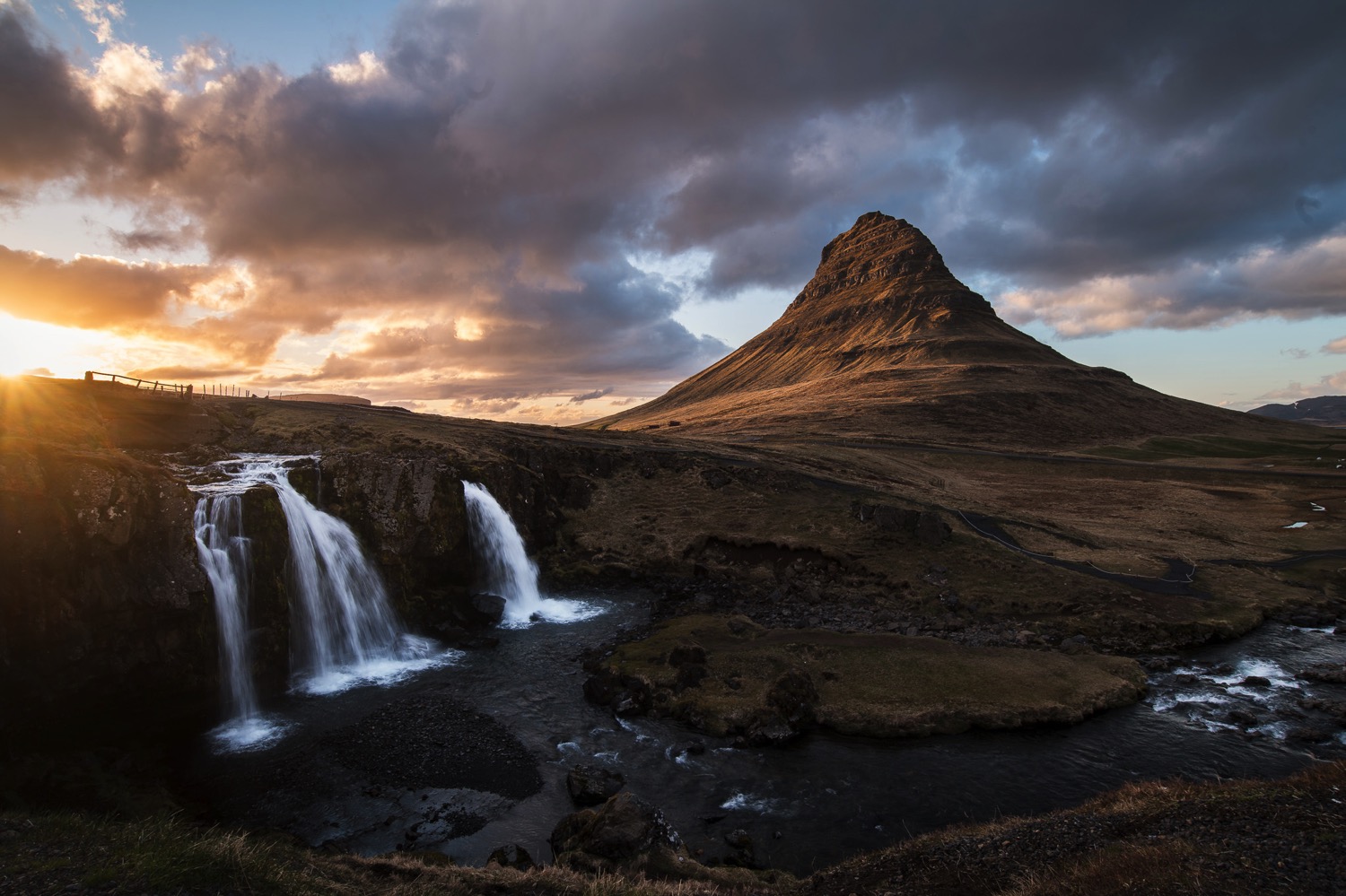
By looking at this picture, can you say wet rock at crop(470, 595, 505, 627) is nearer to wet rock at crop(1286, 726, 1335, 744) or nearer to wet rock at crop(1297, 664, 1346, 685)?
wet rock at crop(1286, 726, 1335, 744)

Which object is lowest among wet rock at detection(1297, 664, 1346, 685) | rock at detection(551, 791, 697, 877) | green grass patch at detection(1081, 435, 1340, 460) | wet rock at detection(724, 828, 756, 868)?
wet rock at detection(724, 828, 756, 868)

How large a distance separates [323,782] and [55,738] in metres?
11.5

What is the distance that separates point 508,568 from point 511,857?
33.3 m

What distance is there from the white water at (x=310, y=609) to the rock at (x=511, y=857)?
49.1 feet

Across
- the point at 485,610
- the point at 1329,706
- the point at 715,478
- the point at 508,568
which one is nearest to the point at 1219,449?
the point at 715,478

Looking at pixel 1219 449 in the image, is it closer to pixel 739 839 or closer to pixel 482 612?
pixel 482 612

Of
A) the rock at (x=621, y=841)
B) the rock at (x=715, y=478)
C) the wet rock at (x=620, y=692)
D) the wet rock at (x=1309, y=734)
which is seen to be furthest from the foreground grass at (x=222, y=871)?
the rock at (x=715, y=478)

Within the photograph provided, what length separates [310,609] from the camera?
3900 cm

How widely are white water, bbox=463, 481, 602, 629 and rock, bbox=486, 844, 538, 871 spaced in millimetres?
25667

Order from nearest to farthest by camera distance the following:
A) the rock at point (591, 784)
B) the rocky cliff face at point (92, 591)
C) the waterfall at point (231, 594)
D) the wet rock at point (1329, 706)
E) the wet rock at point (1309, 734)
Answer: the rock at point (591, 784) → the rocky cliff face at point (92, 591) → the wet rock at point (1309, 734) → the wet rock at point (1329, 706) → the waterfall at point (231, 594)

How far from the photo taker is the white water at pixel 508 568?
48938 mm

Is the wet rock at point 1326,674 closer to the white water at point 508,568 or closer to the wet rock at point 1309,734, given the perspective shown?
the wet rock at point 1309,734

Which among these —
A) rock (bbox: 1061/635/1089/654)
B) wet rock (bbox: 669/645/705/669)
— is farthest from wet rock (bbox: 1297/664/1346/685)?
wet rock (bbox: 669/645/705/669)

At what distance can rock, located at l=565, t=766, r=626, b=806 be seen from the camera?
24828 mm
